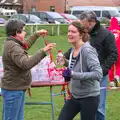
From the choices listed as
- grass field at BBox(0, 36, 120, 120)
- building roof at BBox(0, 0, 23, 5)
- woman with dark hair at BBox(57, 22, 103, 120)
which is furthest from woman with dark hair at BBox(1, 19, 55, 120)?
building roof at BBox(0, 0, 23, 5)

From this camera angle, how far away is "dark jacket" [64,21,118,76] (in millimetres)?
5543

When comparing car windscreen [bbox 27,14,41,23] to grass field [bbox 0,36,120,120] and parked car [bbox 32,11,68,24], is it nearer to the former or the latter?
parked car [bbox 32,11,68,24]

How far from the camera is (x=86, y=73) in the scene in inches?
175

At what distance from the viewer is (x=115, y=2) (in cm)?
6488

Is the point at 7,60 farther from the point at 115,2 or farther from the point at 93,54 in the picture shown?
the point at 115,2

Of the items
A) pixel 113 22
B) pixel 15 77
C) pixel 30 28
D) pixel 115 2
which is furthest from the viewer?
pixel 115 2

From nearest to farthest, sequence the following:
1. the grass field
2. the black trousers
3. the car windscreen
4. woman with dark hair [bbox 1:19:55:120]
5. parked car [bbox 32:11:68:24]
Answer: the black trousers
woman with dark hair [bbox 1:19:55:120]
the grass field
the car windscreen
parked car [bbox 32:11:68:24]

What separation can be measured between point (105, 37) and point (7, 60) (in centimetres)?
140

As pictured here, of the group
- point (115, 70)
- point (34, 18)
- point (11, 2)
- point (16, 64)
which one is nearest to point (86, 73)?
point (16, 64)

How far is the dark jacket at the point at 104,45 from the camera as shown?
5.54 m

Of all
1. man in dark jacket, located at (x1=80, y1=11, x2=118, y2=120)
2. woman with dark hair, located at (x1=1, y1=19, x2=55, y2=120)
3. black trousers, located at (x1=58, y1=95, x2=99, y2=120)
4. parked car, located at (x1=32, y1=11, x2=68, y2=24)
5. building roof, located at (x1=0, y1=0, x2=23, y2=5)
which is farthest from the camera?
building roof, located at (x1=0, y1=0, x2=23, y2=5)

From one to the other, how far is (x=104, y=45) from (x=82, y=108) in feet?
4.09

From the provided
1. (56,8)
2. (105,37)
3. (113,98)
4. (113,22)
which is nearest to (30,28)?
(113,22)

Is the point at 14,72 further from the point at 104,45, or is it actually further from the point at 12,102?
the point at 104,45
